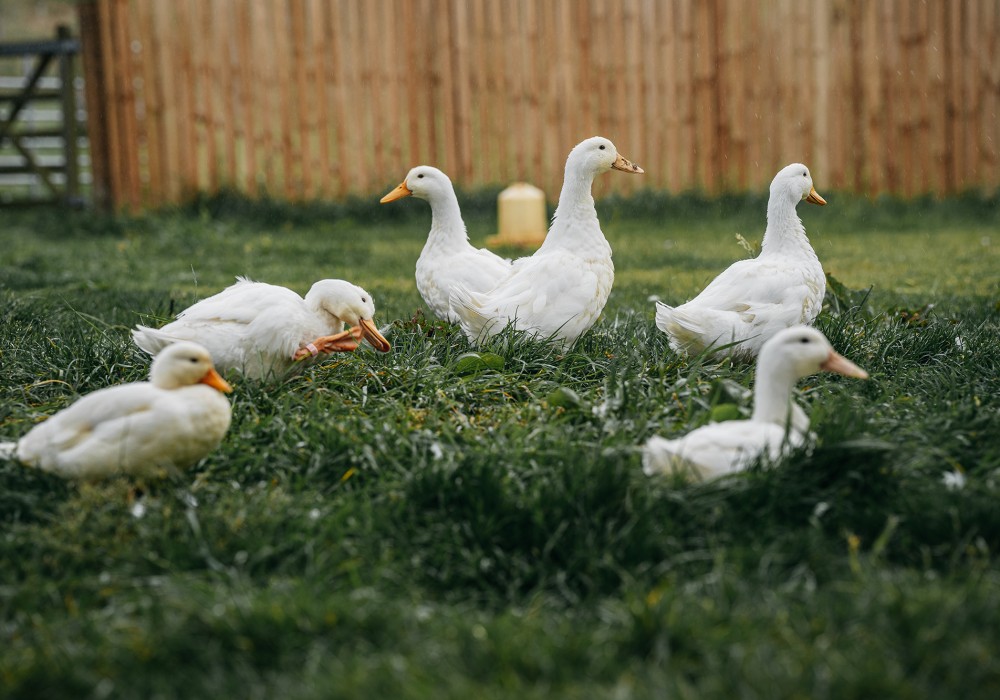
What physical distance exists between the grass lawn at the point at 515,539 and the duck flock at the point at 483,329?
11cm

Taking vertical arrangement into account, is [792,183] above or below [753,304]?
above

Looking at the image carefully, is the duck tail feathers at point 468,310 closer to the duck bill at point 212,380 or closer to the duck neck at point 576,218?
the duck neck at point 576,218

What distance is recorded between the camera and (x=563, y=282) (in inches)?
191

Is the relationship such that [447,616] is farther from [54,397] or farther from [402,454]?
[54,397]

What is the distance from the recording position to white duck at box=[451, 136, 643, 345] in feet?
15.7

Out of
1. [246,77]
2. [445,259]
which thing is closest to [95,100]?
[246,77]

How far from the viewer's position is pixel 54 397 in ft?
13.5

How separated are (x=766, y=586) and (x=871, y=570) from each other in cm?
28

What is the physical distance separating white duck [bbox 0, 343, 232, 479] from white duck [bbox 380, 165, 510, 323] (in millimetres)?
2091

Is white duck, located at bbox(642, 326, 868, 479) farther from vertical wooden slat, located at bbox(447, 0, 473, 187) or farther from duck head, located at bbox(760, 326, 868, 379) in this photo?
vertical wooden slat, located at bbox(447, 0, 473, 187)

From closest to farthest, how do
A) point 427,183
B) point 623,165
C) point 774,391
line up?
point 774,391 < point 623,165 < point 427,183

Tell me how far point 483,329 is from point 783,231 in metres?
1.47

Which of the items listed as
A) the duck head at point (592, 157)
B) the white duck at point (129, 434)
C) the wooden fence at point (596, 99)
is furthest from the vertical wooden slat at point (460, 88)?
the white duck at point (129, 434)

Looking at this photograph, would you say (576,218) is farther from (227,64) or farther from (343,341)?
(227,64)
